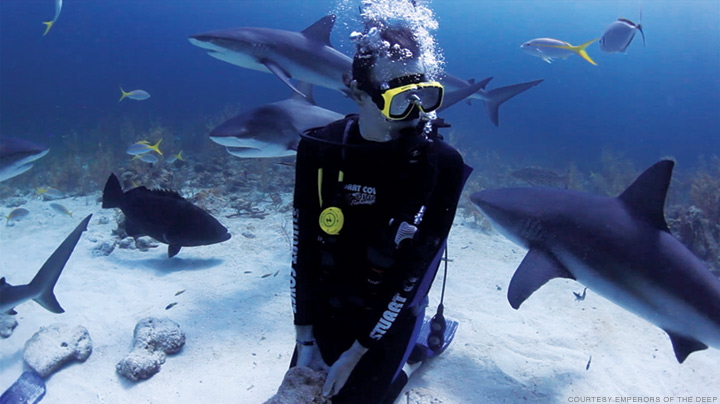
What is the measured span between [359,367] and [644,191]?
9.73 feet

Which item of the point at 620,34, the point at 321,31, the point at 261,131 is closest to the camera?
the point at 261,131

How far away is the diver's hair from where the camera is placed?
1993 mm

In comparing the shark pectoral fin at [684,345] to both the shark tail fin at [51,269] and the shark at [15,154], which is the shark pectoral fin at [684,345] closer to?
the shark tail fin at [51,269]

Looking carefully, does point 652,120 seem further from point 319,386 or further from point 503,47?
point 319,386

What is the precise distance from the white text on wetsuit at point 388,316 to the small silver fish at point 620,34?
391 inches

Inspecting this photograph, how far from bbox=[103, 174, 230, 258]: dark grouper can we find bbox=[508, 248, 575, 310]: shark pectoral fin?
440 centimetres

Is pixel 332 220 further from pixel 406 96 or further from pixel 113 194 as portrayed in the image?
pixel 113 194

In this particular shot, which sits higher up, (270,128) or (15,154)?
(270,128)

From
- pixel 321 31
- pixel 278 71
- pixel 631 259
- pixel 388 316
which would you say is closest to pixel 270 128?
pixel 278 71

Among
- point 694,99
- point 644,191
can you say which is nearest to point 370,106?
point 644,191

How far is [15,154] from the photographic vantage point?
509 cm

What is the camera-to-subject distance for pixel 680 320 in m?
3.04

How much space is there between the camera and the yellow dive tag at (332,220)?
234 centimetres

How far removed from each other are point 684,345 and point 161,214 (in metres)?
6.31
